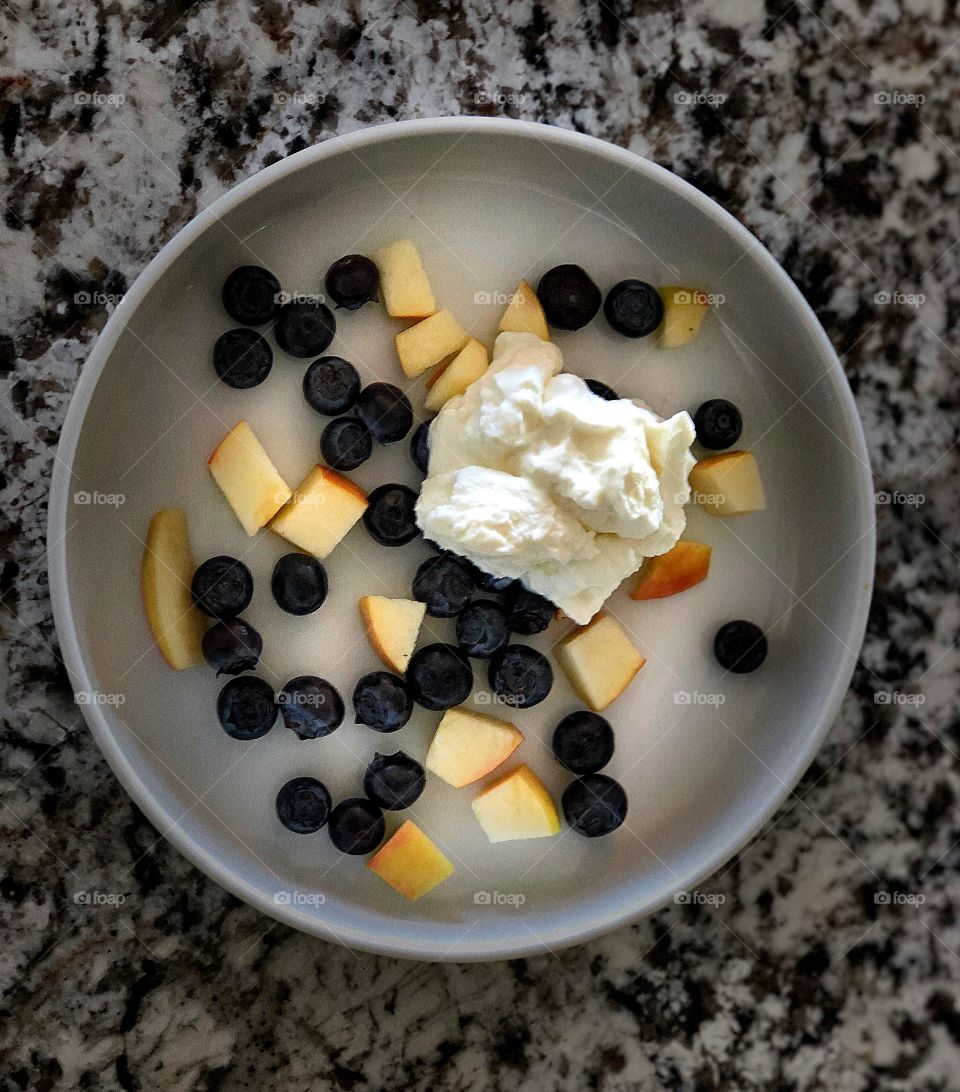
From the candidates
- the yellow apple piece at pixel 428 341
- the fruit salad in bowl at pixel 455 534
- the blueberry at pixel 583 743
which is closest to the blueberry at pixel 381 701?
the fruit salad in bowl at pixel 455 534

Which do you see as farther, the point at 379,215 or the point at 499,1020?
the point at 499,1020

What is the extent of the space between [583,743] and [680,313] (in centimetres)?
67

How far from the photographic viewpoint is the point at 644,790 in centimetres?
154

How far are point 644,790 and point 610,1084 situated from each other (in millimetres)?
490

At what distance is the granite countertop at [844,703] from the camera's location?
1.47 m

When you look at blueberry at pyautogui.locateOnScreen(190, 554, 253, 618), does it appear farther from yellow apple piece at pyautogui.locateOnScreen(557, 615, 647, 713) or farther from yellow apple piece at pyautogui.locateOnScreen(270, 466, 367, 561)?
yellow apple piece at pyautogui.locateOnScreen(557, 615, 647, 713)

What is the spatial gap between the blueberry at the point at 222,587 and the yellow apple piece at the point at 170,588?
0.02 metres

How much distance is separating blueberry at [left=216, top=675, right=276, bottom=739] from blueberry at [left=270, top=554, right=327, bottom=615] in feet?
0.40

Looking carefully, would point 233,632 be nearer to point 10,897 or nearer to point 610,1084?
point 10,897

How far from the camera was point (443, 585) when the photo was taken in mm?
1443

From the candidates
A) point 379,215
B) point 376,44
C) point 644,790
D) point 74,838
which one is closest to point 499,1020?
point 644,790

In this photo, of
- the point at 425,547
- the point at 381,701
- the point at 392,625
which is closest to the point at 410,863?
the point at 381,701

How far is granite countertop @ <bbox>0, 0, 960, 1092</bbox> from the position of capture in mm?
1468

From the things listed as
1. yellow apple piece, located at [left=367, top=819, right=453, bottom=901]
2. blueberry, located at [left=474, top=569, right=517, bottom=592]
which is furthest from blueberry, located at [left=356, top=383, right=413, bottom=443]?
yellow apple piece, located at [left=367, top=819, right=453, bottom=901]
